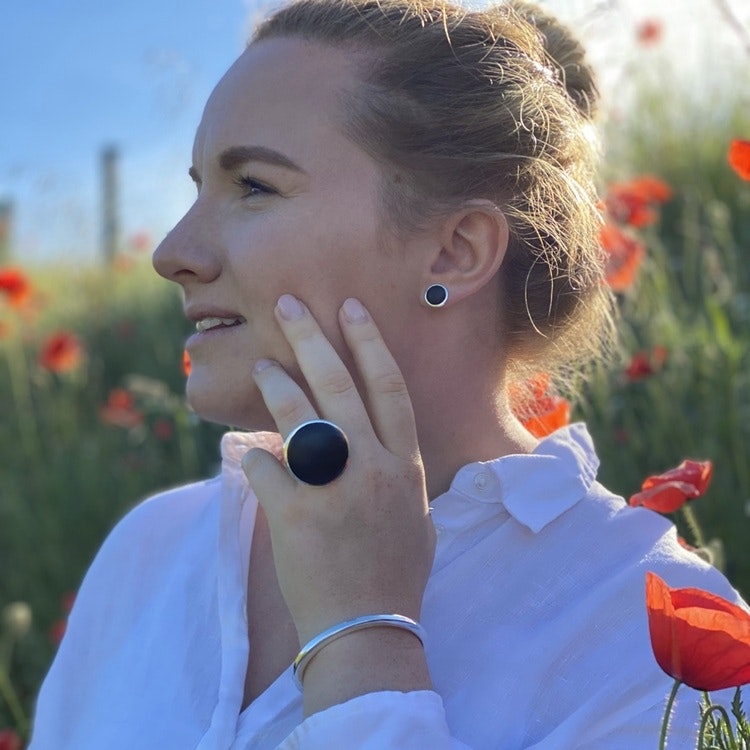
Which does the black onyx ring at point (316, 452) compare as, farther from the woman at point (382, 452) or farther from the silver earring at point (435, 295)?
the silver earring at point (435, 295)

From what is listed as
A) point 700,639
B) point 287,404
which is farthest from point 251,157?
point 700,639

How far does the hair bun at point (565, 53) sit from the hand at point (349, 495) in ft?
2.19

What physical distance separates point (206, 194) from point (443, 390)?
0.46 meters

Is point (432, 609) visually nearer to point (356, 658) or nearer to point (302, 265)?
point (356, 658)

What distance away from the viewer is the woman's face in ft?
5.23

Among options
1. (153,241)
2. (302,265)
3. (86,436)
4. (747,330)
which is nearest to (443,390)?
(302,265)

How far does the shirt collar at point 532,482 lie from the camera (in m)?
1.62

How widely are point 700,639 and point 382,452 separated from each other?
481mm

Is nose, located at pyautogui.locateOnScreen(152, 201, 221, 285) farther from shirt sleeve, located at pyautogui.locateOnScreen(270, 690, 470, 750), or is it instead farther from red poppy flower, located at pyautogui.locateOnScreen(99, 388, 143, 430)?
red poppy flower, located at pyautogui.locateOnScreen(99, 388, 143, 430)

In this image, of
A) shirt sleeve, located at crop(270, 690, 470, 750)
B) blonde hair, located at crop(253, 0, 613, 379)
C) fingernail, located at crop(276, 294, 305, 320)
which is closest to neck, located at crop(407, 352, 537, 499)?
blonde hair, located at crop(253, 0, 613, 379)

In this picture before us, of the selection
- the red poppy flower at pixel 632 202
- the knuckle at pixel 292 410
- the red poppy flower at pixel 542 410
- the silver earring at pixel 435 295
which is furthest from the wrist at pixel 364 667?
the red poppy flower at pixel 632 202

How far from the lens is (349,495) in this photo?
1429mm

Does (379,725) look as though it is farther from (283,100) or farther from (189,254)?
(283,100)

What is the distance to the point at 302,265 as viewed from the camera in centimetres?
158
